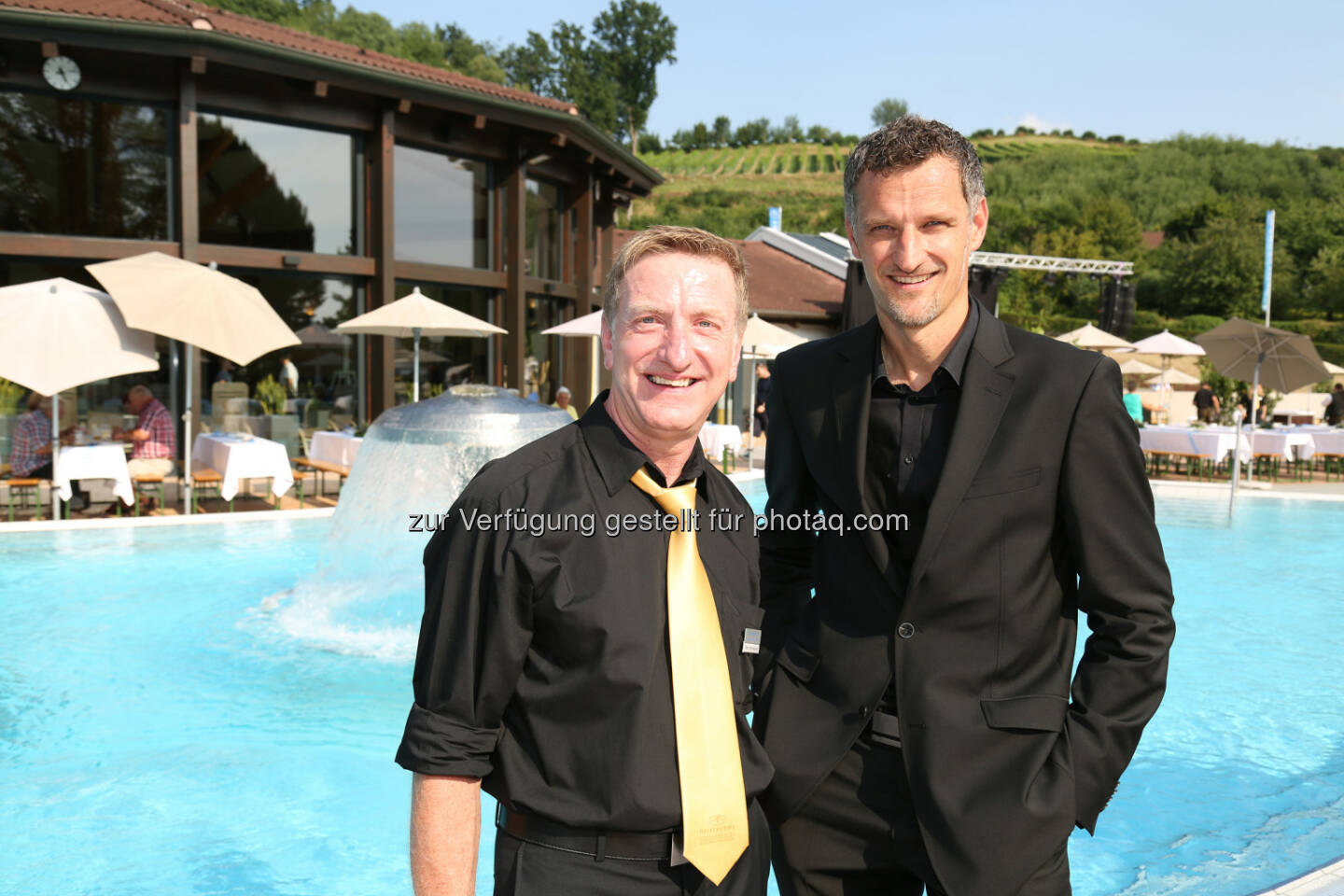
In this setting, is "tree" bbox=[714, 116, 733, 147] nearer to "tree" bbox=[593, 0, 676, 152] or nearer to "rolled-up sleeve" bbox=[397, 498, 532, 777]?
"tree" bbox=[593, 0, 676, 152]

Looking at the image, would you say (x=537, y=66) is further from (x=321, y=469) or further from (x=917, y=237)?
(x=917, y=237)

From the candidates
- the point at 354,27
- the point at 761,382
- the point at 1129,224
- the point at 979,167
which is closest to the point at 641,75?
the point at 354,27

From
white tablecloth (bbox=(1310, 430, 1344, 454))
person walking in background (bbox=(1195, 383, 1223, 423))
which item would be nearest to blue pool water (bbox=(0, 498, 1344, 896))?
white tablecloth (bbox=(1310, 430, 1344, 454))

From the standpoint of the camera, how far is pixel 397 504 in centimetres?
794

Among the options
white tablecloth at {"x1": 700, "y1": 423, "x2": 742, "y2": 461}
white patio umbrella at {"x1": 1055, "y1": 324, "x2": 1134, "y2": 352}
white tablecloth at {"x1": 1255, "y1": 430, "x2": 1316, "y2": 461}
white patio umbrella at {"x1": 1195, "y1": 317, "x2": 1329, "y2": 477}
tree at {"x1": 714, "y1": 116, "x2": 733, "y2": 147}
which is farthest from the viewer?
tree at {"x1": 714, "y1": 116, "x2": 733, "y2": 147}

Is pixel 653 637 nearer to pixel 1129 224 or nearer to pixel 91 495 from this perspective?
pixel 91 495

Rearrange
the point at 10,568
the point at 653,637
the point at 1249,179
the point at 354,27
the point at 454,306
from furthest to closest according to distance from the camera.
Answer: the point at 354,27 → the point at 1249,179 → the point at 454,306 → the point at 10,568 → the point at 653,637

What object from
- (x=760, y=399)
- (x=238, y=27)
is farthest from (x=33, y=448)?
(x=760, y=399)

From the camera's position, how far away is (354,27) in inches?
3150

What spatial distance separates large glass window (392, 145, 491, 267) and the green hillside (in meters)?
25.0

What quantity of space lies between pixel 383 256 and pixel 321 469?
3814mm

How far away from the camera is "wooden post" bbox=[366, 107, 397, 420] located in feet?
53.2

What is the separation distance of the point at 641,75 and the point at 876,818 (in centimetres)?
9993

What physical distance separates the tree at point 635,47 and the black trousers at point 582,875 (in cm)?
9756
